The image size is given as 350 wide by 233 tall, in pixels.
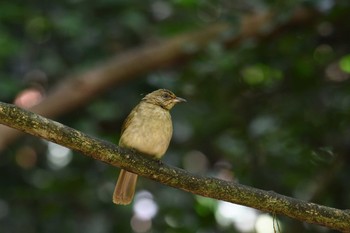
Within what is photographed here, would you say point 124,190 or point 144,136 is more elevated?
point 144,136

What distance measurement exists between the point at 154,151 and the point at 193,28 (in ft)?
8.53

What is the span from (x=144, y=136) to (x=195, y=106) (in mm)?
2215

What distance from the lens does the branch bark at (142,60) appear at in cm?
671

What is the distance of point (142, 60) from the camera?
276 inches

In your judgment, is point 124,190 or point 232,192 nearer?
point 232,192

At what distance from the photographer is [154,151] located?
4.59 metres

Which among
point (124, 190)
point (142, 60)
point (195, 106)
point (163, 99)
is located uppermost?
point (142, 60)

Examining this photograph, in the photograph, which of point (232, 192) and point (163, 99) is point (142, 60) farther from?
point (232, 192)

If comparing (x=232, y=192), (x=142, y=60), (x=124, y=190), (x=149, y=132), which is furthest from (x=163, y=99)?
(x=142, y=60)

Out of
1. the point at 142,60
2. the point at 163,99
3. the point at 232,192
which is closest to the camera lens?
the point at 232,192

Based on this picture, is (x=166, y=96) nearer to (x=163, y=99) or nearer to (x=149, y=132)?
(x=163, y=99)

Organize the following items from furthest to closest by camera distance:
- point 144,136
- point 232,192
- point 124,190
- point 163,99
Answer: point 163,99
point 124,190
point 144,136
point 232,192

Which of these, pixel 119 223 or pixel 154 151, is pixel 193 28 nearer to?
pixel 119 223

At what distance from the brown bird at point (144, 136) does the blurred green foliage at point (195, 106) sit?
151 cm
